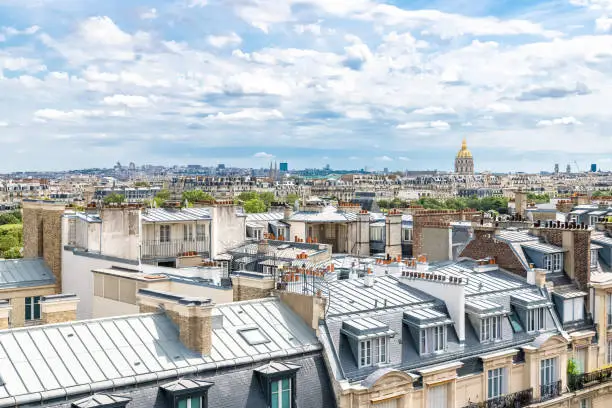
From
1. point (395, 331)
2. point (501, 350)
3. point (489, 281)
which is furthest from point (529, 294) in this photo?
point (395, 331)

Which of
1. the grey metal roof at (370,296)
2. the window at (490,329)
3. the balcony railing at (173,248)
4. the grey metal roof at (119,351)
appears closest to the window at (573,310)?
the window at (490,329)

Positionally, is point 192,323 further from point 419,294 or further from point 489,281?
point 489,281

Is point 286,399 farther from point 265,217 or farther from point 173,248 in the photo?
point 265,217

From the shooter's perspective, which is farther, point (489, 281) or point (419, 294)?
point (489, 281)

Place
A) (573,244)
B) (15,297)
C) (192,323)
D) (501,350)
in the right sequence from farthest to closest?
(15,297), (573,244), (501,350), (192,323)

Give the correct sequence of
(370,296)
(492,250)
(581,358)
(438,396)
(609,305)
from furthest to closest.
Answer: (492,250) → (609,305) → (581,358) → (370,296) → (438,396)

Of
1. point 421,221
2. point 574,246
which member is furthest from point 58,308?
point 574,246
